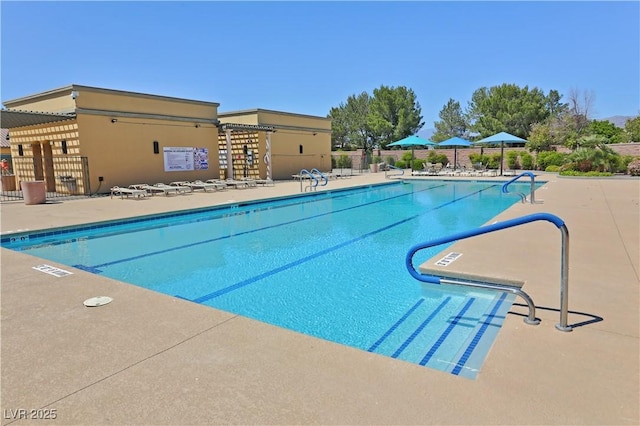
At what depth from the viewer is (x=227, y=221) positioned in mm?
10781

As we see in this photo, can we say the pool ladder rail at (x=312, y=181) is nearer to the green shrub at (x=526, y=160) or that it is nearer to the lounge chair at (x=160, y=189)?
the lounge chair at (x=160, y=189)

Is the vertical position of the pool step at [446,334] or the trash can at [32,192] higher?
the trash can at [32,192]

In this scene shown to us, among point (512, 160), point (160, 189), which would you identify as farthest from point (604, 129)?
point (160, 189)

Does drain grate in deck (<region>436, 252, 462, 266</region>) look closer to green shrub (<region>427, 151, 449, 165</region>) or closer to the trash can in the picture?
the trash can

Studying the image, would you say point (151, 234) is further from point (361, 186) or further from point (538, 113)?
point (538, 113)

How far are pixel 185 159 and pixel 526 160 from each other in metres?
22.2

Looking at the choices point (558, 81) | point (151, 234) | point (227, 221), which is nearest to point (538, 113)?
point (558, 81)

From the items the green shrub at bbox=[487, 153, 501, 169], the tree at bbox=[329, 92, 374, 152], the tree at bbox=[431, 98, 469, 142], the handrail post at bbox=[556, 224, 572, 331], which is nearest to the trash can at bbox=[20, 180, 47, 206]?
the handrail post at bbox=[556, 224, 572, 331]

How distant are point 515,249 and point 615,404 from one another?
389 cm

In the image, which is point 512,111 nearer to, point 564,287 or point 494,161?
point 494,161

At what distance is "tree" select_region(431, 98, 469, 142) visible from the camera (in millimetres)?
49188

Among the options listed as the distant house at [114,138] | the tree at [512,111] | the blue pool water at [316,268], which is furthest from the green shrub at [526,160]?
the distant house at [114,138]

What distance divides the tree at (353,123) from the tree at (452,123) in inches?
396

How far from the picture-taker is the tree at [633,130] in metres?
33.2
